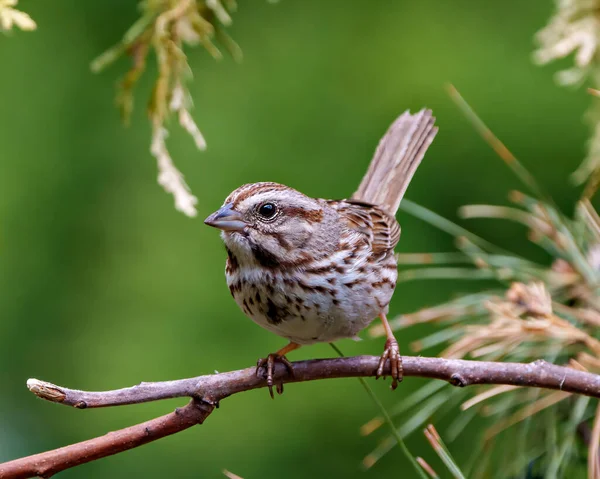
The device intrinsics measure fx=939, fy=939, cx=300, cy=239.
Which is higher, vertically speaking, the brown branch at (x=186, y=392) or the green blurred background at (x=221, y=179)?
the green blurred background at (x=221, y=179)

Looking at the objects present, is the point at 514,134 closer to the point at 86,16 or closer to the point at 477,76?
the point at 477,76

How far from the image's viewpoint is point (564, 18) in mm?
2520

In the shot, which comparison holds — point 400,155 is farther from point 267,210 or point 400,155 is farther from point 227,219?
point 227,219

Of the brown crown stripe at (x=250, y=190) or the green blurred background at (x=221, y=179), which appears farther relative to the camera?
the green blurred background at (x=221, y=179)

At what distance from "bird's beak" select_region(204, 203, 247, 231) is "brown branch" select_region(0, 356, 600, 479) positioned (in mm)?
456

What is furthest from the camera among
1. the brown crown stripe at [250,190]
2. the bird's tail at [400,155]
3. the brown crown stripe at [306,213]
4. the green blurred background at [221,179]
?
the green blurred background at [221,179]

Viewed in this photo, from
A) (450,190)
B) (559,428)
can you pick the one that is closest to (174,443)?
(450,190)

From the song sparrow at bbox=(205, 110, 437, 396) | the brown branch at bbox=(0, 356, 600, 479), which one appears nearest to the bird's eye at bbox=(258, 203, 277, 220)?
the song sparrow at bbox=(205, 110, 437, 396)

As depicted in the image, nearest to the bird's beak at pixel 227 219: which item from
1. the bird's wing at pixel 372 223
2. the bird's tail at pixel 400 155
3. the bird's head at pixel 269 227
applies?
the bird's head at pixel 269 227

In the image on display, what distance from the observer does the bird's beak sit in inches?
84.4

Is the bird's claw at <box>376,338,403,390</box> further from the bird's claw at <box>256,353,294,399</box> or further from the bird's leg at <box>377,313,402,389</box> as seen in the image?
the bird's claw at <box>256,353,294,399</box>

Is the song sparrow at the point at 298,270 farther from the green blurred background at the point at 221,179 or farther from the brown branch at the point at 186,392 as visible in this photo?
the green blurred background at the point at 221,179

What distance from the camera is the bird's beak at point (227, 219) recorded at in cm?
214

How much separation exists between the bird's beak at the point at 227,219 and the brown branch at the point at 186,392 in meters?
0.46
